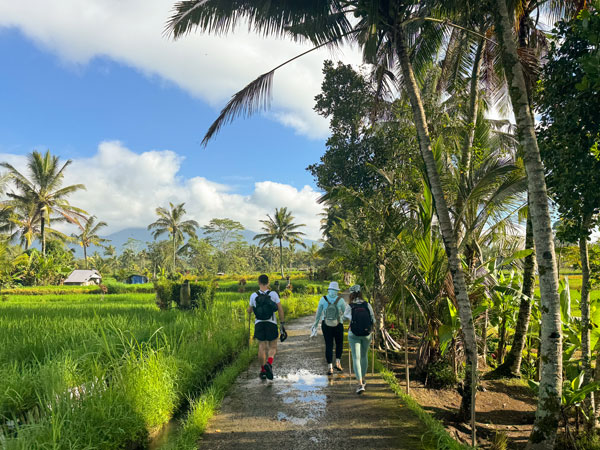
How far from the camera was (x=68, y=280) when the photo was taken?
39312mm

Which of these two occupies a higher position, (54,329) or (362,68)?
(362,68)

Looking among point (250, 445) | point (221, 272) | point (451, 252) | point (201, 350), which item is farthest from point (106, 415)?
point (221, 272)

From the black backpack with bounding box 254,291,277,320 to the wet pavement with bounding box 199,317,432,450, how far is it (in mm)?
1067

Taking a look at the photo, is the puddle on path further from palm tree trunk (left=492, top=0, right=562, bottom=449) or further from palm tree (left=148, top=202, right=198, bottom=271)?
palm tree (left=148, top=202, right=198, bottom=271)

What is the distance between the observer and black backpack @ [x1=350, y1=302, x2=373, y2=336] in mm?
5242

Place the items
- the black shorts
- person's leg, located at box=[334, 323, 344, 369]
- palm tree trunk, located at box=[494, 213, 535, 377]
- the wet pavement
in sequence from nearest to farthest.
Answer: the wet pavement → the black shorts → palm tree trunk, located at box=[494, 213, 535, 377] → person's leg, located at box=[334, 323, 344, 369]

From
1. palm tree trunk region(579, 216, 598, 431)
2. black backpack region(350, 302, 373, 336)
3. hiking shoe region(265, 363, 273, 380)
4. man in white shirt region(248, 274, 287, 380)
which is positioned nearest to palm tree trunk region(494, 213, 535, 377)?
palm tree trunk region(579, 216, 598, 431)

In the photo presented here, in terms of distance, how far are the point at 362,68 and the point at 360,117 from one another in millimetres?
1149

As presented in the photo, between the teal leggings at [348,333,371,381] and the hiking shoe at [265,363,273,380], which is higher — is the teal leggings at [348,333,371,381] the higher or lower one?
the higher one

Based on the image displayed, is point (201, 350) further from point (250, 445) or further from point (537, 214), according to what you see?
point (537, 214)

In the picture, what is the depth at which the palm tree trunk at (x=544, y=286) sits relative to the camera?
343 centimetres

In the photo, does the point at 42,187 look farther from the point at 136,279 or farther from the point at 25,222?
the point at 136,279

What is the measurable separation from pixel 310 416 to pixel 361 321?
1468 millimetres

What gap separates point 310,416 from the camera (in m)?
4.42
